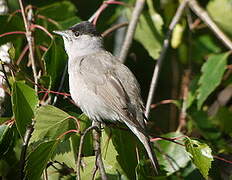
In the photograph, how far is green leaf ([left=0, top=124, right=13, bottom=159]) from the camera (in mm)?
2576

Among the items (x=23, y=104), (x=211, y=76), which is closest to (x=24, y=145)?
(x=23, y=104)

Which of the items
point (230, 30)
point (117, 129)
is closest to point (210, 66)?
point (230, 30)

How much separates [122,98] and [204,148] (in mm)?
770

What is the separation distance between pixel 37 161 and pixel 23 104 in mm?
310

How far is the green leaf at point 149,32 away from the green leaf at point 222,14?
480 millimetres

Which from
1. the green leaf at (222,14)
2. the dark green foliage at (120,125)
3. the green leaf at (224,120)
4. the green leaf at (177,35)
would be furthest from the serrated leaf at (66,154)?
the green leaf at (222,14)

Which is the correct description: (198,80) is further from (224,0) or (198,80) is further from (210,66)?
(224,0)

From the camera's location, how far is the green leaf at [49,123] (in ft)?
Result: 8.52

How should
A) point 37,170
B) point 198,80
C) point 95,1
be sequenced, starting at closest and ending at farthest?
point 37,170 < point 198,80 < point 95,1

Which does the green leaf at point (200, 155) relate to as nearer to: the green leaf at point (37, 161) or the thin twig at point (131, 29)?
the green leaf at point (37, 161)

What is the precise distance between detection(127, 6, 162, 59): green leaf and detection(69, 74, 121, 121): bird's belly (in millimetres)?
984

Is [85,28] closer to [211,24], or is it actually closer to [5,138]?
[211,24]

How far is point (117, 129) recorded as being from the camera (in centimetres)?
287

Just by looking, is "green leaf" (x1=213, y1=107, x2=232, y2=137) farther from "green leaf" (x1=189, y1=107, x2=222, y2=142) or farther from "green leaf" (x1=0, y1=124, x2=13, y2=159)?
"green leaf" (x1=0, y1=124, x2=13, y2=159)
